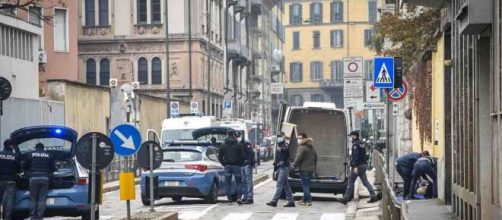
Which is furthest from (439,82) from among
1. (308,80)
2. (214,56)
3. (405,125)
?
(308,80)

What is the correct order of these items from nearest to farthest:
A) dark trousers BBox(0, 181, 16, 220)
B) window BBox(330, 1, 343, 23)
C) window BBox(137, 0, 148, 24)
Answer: dark trousers BBox(0, 181, 16, 220) → window BBox(137, 0, 148, 24) → window BBox(330, 1, 343, 23)

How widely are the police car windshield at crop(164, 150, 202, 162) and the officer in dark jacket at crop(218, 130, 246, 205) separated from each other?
0.60 m

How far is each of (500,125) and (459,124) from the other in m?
5.01

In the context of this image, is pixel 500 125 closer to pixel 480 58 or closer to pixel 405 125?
pixel 480 58

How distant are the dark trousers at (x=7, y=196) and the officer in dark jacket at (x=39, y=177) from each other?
0.40 metres

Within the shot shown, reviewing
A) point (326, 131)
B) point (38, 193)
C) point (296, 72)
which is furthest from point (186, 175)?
point (296, 72)

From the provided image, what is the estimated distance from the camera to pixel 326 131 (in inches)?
1117

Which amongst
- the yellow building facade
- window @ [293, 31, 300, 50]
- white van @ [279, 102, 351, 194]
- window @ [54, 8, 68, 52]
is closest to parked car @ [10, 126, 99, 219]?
white van @ [279, 102, 351, 194]

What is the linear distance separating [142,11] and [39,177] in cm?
5403

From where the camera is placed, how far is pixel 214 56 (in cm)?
7769

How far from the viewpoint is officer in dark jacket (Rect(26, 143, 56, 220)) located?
1853cm

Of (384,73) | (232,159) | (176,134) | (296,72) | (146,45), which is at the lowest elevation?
(232,159)

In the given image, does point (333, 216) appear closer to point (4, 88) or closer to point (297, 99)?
point (4, 88)

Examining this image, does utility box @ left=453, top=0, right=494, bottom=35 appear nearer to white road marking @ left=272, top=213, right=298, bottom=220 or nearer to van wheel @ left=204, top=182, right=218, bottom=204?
white road marking @ left=272, top=213, right=298, bottom=220
